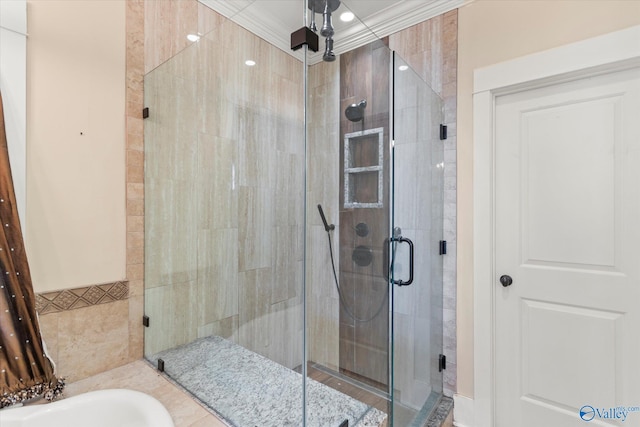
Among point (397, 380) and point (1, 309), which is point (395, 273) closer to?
point (397, 380)

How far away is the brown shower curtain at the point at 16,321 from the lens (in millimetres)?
1177

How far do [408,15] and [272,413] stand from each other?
2.42 m

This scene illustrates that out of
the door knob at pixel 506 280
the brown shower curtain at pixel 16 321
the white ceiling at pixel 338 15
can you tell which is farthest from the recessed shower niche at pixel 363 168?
the brown shower curtain at pixel 16 321

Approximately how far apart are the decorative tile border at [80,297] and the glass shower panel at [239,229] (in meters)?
0.32

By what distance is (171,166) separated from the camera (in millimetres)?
1641

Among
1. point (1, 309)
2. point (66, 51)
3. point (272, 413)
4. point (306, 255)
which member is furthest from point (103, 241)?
point (272, 413)

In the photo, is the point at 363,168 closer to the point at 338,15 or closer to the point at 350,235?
the point at 350,235

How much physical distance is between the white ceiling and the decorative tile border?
145cm

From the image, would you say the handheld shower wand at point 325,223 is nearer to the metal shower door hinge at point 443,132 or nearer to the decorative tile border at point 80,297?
the metal shower door hinge at point 443,132

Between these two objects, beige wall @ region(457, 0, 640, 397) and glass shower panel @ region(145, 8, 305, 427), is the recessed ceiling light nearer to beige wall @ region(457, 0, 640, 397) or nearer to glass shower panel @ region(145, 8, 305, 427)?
glass shower panel @ region(145, 8, 305, 427)

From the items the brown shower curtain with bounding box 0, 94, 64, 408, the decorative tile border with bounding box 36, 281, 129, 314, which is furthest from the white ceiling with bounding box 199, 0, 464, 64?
the decorative tile border with bounding box 36, 281, 129, 314

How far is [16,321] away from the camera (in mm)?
→ 1207

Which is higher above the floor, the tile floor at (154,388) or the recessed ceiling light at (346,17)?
the recessed ceiling light at (346,17)

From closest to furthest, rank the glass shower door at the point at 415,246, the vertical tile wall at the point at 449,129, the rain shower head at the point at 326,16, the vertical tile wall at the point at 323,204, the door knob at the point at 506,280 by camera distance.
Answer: the rain shower head at the point at 326,16
the vertical tile wall at the point at 323,204
the glass shower door at the point at 415,246
the door knob at the point at 506,280
the vertical tile wall at the point at 449,129
